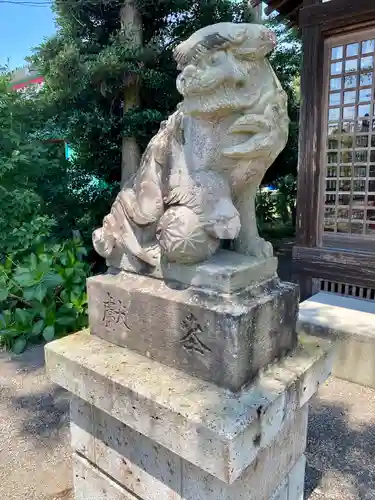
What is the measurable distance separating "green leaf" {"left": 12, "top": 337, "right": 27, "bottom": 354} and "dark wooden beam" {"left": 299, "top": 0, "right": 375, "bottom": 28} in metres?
4.64

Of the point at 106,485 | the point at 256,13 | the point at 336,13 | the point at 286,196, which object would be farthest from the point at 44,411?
the point at 286,196

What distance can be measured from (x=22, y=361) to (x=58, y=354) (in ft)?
7.36

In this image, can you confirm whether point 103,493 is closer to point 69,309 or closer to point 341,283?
point 69,309

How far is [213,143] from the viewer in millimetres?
1561

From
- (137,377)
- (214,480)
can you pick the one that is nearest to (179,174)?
(137,377)

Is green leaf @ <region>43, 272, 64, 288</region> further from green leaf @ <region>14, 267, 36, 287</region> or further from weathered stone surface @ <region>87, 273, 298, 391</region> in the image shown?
weathered stone surface @ <region>87, 273, 298, 391</region>

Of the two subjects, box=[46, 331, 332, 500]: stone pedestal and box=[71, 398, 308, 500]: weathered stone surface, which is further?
box=[71, 398, 308, 500]: weathered stone surface

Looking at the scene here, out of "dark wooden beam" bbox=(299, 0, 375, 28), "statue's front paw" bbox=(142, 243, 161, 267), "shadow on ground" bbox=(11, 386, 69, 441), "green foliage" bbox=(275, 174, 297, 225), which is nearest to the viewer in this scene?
"statue's front paw" bbox=(142, 243, 161, 267)

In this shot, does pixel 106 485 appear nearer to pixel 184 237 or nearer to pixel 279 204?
pixel 184 237

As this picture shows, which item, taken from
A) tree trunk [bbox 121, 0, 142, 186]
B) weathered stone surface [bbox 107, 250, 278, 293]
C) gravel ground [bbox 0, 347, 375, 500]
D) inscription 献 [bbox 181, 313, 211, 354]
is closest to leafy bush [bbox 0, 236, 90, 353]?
gravel ground [bbox 0, 347, 375, 500]

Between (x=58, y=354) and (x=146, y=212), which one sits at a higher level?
(x=146, y=212)

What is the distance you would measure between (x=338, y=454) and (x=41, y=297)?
9.04ft

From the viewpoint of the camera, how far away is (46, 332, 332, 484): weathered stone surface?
1310mm

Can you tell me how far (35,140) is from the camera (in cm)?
507
